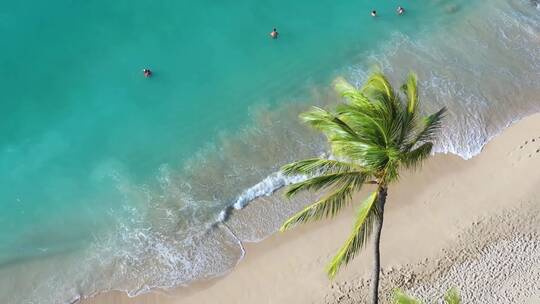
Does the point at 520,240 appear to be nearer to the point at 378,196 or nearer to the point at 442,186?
the point at 442,186

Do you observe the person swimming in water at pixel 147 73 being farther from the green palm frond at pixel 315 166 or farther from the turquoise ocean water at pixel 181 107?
the green palm frond at pixel 315 166

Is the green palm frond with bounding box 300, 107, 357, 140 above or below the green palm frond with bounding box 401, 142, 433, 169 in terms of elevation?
above

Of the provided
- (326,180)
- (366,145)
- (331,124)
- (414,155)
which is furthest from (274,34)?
(366,145)

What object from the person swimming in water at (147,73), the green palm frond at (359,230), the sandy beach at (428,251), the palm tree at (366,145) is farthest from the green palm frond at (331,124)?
the person swimming in water at (147,73)

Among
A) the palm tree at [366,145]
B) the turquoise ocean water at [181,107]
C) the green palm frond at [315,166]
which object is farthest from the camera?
the turquoise ocean water at [181,107]

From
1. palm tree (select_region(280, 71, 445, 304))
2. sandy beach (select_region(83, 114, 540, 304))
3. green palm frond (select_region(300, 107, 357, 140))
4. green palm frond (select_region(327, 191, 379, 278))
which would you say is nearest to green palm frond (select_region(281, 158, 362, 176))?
palm tree (select_region(280, 71, 445, 304))

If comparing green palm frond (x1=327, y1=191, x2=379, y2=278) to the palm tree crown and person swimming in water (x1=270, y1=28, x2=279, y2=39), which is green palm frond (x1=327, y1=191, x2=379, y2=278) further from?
person swimming in water (x1=270, y1=28, x2=279, y2=39)
